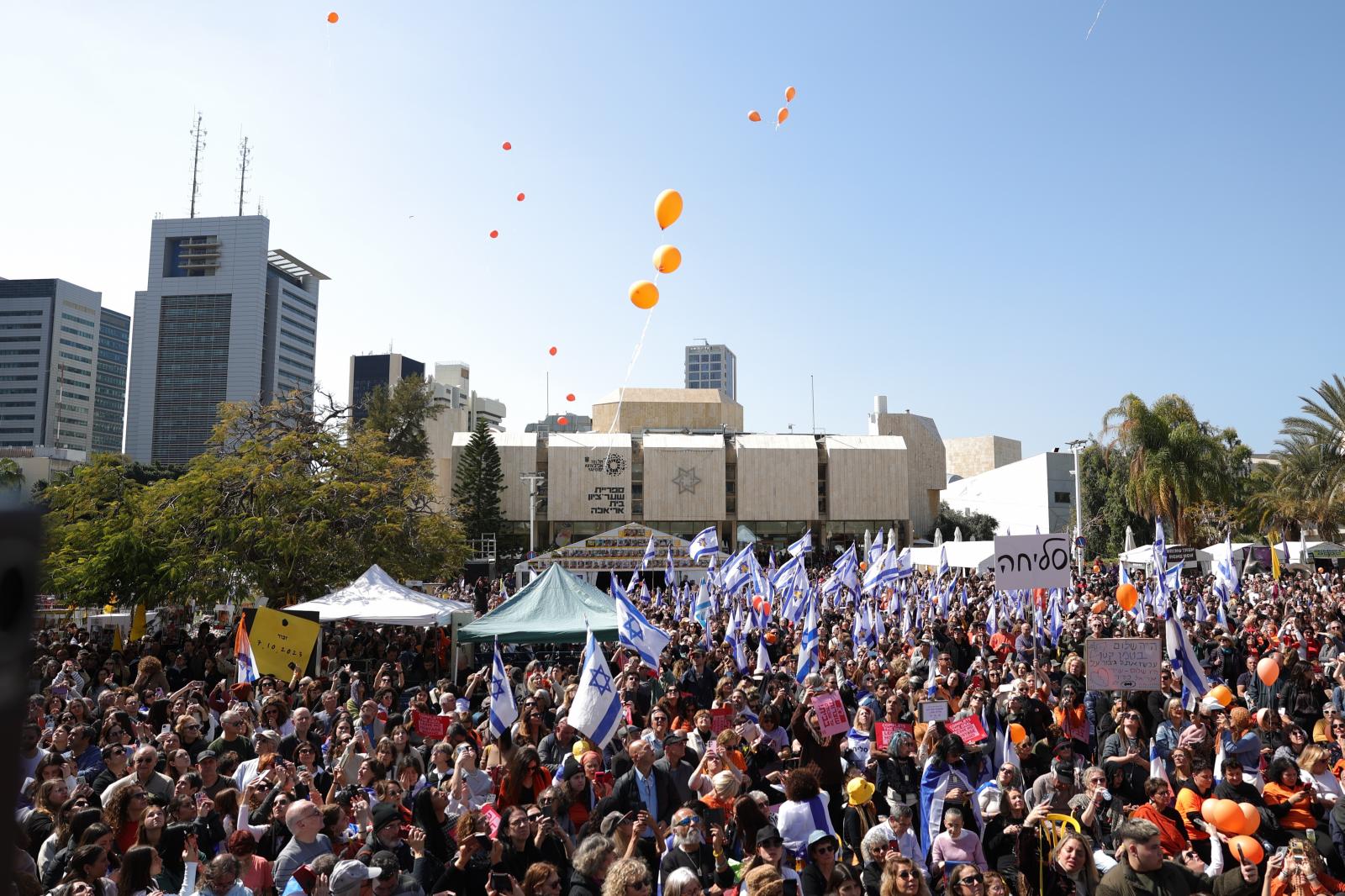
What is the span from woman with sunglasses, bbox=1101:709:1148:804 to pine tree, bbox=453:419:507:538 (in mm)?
58069

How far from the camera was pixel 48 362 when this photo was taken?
15000 centimetres

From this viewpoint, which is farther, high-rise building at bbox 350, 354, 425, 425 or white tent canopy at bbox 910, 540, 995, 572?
high-rise building at bbox 350, 354, 425, 425

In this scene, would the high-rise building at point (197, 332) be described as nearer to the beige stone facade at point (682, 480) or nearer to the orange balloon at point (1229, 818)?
the beige stone facade at point (682, 480)

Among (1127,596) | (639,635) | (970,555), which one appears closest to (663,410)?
(970,555)

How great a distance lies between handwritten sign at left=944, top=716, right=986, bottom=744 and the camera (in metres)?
8.10

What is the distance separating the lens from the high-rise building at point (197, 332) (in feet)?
523

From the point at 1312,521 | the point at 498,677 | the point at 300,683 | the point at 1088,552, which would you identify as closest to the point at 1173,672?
the point at 498,677

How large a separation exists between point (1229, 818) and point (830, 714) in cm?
280

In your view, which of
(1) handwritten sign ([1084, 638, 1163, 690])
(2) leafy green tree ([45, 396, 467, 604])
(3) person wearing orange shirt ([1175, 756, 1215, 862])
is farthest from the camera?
(2) leafy green tree ([45, 396, 467, 604])

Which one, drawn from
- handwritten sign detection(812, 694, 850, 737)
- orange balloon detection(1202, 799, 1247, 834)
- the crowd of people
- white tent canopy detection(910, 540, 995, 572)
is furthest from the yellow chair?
white tent canopy detection(910, 540, 995, 572)

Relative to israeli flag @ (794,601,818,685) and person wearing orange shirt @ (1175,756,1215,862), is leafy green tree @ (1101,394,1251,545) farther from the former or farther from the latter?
person wearing orange shirt @ (1175,756,1215,862)

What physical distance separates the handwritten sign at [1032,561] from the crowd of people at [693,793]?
1.41m

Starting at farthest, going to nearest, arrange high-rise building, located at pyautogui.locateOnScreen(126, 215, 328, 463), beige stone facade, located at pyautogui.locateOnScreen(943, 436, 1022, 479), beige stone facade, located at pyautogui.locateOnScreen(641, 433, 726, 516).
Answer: high-rise building, located at pyautogui.locateOnScreen(126, 215, 328, 463) → beige stone facade, located at pyautogui.locateOnScreen(943, 436, 1022, 479) → beige stone facade, located at pyautogui.locateOnScreen(641, 433, 726, 516)

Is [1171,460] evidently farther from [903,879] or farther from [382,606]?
[903,879]
